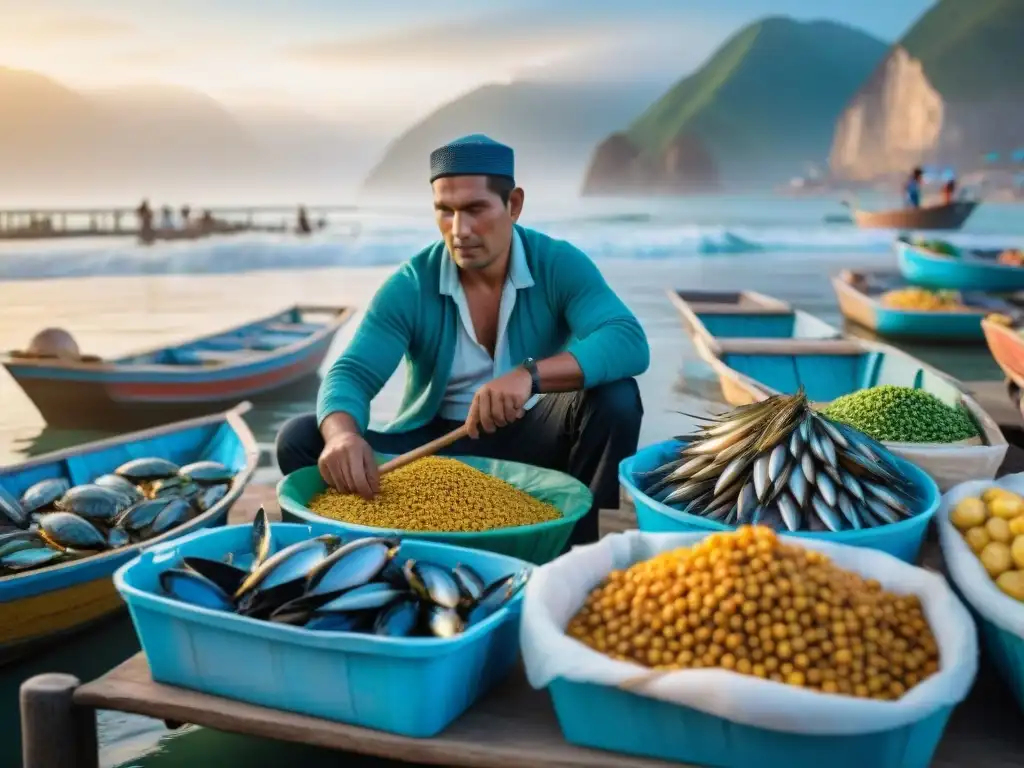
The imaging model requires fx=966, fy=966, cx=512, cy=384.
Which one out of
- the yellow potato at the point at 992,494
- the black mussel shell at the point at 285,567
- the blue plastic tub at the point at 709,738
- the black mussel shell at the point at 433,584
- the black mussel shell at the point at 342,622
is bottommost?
the blue plastic tub at the point at 709,738

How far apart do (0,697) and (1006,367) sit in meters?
5.09

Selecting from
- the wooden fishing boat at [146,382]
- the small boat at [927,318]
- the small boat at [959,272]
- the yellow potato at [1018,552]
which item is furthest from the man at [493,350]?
the small boat at [959,272]

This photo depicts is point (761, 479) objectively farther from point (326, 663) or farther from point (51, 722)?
point (51, 722)

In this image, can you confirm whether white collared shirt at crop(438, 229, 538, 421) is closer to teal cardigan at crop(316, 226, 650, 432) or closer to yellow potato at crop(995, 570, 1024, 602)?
teal cardigan at crop(316, 226, 650, 432)

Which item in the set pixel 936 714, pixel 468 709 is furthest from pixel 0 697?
pixel 936 714

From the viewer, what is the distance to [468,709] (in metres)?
1.71

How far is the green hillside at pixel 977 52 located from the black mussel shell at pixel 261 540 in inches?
3437

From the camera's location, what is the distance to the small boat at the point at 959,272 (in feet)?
33.9

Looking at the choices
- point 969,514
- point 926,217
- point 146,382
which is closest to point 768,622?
point 969,514

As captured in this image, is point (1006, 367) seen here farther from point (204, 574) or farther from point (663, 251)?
point (663, 251)

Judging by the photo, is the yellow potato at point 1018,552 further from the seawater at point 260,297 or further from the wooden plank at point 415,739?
the seawater at point 260,297

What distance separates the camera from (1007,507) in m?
1.97

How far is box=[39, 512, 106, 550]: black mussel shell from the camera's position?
9.26 feet

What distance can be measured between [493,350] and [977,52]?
89929 mm
